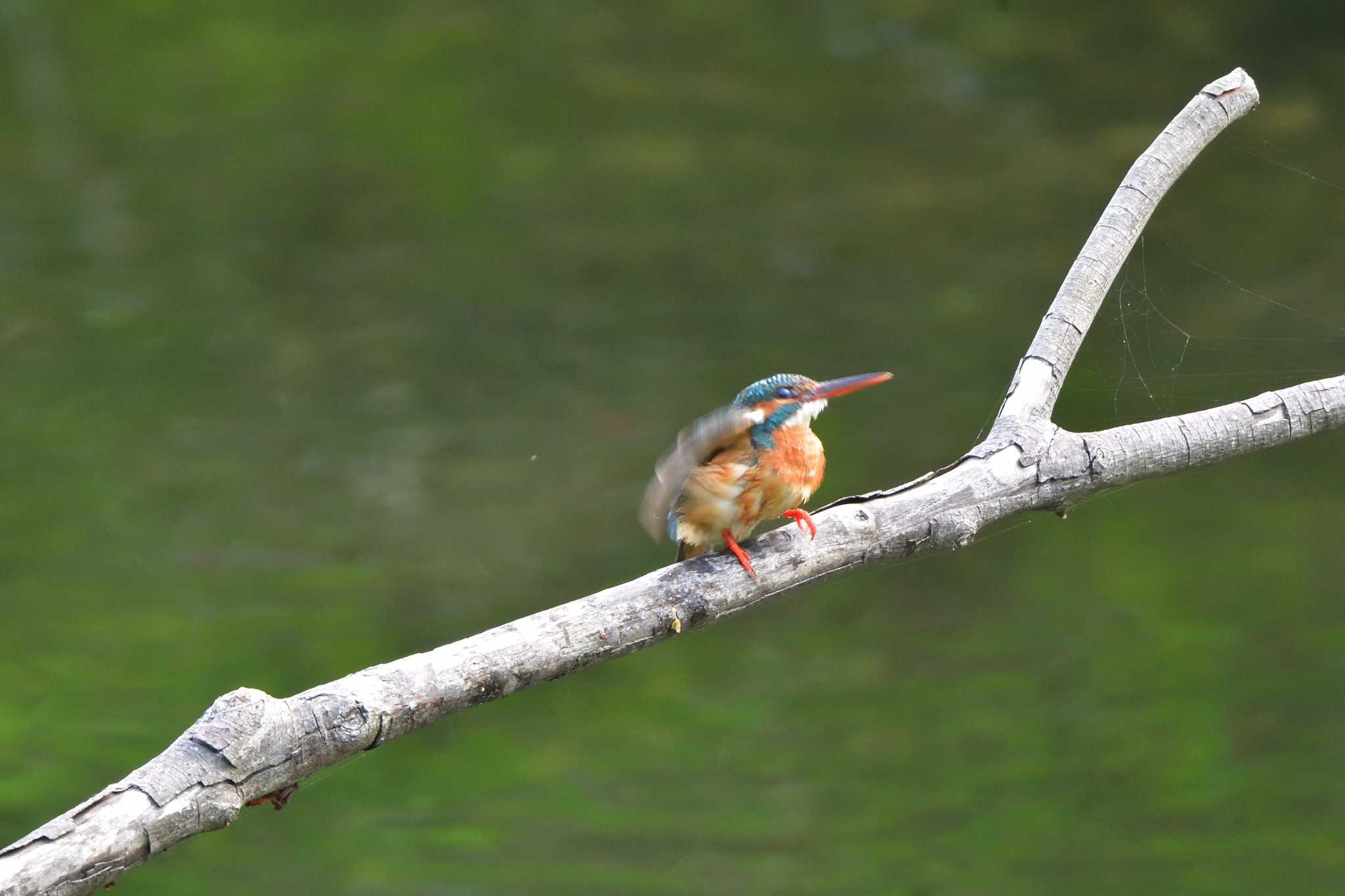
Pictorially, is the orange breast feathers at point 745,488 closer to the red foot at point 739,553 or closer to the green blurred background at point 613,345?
the red foot at point 739,553

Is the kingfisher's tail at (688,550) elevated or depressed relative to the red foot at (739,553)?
elevated

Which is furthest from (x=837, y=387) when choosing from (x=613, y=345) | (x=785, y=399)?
(x=613, y=345)

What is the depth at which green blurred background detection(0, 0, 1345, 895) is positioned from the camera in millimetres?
3074

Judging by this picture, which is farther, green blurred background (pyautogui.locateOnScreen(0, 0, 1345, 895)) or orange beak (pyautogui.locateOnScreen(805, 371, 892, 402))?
green blurred background (pyautogui.locateOnScreen(0, 0, 1345, 895))

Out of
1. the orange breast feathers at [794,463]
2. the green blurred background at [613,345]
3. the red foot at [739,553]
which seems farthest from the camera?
the green blurred background at [613,345]

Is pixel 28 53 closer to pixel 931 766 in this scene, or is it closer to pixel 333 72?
pixel 333 72

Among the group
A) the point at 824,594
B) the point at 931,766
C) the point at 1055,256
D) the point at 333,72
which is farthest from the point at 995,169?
the point at 333,72

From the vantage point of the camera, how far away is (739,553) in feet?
4.28

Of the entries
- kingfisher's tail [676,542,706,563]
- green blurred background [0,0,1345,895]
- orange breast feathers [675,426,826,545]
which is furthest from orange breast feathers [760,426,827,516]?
green blurred background [0,0,1345,895]

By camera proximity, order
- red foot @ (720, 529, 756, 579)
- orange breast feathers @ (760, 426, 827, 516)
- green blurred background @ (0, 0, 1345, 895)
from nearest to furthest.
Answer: red foot @ (720, 529, 756, 579)
orange breast feathers @ (760, 426, 827, 516)
green blurred background @ (0, 0, 1345, 895)

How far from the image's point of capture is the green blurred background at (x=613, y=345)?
3074 mm

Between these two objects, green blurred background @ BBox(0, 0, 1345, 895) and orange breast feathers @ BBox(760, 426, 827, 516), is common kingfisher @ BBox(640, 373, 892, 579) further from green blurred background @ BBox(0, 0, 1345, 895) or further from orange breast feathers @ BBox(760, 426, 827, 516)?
green blurred background @ BBox(0, 0, 1345, 895)

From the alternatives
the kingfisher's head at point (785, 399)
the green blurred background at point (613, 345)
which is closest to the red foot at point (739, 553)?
the kingfisher's head at point (785, 399)

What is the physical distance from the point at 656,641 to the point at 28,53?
303 cm
